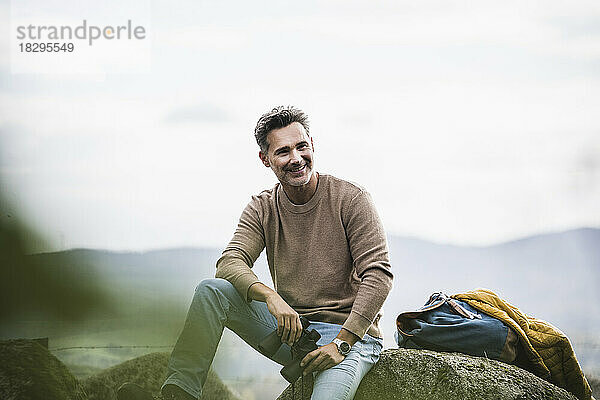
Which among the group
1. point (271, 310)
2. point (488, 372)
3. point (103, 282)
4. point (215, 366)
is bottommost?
point (215, 366)

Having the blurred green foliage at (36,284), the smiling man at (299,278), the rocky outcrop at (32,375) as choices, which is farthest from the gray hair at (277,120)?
the blurred green foliage at (36,284)

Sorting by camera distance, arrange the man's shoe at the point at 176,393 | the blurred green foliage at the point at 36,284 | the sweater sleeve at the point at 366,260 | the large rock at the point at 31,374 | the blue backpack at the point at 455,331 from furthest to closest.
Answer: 1. the blurred green foliage at the point at 36,284
2. the large rock at the point at 31,374
3. the blue backpack at the point at 455,331
4. the sweater sleeve at the point at 366,260
5. the man's shoe at the point at 176,393

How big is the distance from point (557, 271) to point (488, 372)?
6.14 feet

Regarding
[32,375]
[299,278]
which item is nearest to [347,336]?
[299,278]

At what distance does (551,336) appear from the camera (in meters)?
2.16

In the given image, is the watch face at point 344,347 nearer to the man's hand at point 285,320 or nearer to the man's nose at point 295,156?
the man's hand at point 285,320

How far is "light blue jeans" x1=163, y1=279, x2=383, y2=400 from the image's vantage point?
6.38ft

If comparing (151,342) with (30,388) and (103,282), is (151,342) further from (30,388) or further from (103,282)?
(30,388)

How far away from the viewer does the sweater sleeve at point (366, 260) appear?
202cm

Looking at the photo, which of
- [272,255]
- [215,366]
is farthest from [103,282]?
[272,255]

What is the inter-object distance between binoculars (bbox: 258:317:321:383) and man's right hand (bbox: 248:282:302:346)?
0.07 feet

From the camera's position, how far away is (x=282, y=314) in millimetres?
2008

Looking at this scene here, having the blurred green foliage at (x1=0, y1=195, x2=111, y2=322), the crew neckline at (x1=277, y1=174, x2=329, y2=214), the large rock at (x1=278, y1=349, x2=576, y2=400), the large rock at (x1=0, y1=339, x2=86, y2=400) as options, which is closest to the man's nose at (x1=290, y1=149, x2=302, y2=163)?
the crew neckline at (x1=277, y1=174, x2=329, y2=214)

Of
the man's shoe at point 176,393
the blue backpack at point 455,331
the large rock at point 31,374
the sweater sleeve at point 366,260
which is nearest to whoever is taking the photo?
the man's shoe at point 176,393
